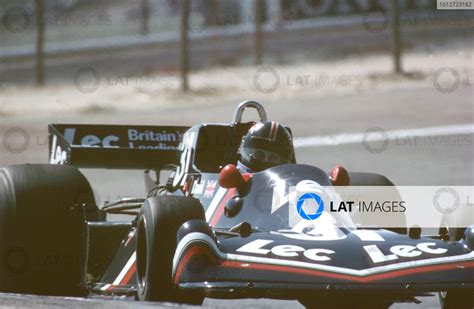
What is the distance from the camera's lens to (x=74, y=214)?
9.48 m

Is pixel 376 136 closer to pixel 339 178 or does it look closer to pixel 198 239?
pixel 339 178

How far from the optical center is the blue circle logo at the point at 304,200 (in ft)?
27.5

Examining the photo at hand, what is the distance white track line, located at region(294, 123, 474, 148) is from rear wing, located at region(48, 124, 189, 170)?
6647 mm

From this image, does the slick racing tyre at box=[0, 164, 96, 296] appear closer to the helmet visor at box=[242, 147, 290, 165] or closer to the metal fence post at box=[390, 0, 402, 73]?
the helmet visor at box=[242, 147, 290, 165]

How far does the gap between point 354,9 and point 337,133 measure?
46.4 ft

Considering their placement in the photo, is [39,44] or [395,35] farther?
[39,44]

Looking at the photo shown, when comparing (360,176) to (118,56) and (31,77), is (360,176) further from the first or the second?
(118,56)

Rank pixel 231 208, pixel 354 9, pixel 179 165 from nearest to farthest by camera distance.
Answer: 1. pixel 231 208
2. pixel 179 165
3. pixel 354 9

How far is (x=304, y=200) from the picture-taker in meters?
8.53

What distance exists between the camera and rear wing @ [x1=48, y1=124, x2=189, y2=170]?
10633 mm

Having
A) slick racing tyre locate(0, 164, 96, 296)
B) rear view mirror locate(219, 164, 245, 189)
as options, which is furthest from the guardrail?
rear view mirror locate(219, 164, 245, 189)

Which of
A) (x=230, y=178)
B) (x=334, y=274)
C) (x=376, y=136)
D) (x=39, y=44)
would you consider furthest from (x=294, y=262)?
(x=39, y=44)

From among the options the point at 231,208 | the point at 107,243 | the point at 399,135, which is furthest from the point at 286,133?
the point at 399,135

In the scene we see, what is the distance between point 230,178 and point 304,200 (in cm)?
56
